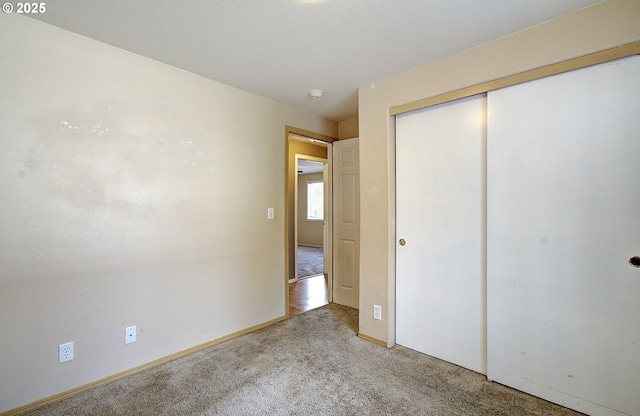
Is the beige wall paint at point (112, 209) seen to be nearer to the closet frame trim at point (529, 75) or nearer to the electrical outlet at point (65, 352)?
the electrical outlet at point (65, 352)

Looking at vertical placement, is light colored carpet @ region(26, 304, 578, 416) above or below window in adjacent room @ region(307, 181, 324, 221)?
below

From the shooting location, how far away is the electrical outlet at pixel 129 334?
2043mm

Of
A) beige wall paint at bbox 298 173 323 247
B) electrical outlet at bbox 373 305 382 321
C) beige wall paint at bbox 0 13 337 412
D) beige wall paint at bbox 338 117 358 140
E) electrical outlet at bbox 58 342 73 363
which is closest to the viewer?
beige wall paint at bbox 0 13 337 412

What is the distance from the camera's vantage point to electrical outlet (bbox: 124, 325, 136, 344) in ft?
6.70

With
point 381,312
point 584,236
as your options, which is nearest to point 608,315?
point 584,236

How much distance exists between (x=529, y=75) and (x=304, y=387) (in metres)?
2.48

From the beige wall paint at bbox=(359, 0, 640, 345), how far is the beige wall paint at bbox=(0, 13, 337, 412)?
1.11 m

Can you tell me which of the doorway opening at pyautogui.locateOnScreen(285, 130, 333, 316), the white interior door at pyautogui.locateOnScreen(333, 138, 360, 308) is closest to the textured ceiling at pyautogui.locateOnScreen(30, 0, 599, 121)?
the doorway opening at pyautogui.locateOnScreen(285, 130, 333, 316)

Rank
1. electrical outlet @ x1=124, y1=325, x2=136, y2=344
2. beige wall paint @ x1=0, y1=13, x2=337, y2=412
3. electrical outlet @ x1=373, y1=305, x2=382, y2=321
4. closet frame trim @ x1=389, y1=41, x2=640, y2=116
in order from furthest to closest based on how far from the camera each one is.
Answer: electrical outlet @ x1=373, y1=305, x2=382, y2=321 → electrical outlet @ x1=124, y1=325, x2=136, y2=344 → beige wall paint @ x1=0, y1=13, x2=337, y2=412 → closet frame trim @ x1=389, y1=41, x2=640, y2=116

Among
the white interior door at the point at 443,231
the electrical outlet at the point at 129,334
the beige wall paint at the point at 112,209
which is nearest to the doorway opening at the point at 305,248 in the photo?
the beige wall paint at the point at 112,209

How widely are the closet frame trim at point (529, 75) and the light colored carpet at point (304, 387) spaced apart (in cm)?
201

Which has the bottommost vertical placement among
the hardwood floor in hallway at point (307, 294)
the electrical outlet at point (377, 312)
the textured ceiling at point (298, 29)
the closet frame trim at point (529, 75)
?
the hardwood floor in hallway at point (307, 294)

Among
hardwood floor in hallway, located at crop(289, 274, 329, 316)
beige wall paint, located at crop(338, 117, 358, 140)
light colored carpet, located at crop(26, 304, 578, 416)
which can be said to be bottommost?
hardwood floor in hallway, located at crop(289, 274, 329, 316)

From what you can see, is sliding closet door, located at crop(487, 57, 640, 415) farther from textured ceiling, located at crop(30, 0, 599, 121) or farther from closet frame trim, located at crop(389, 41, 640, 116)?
textured ceiling, located at crop(30, 0, 599, 121)
